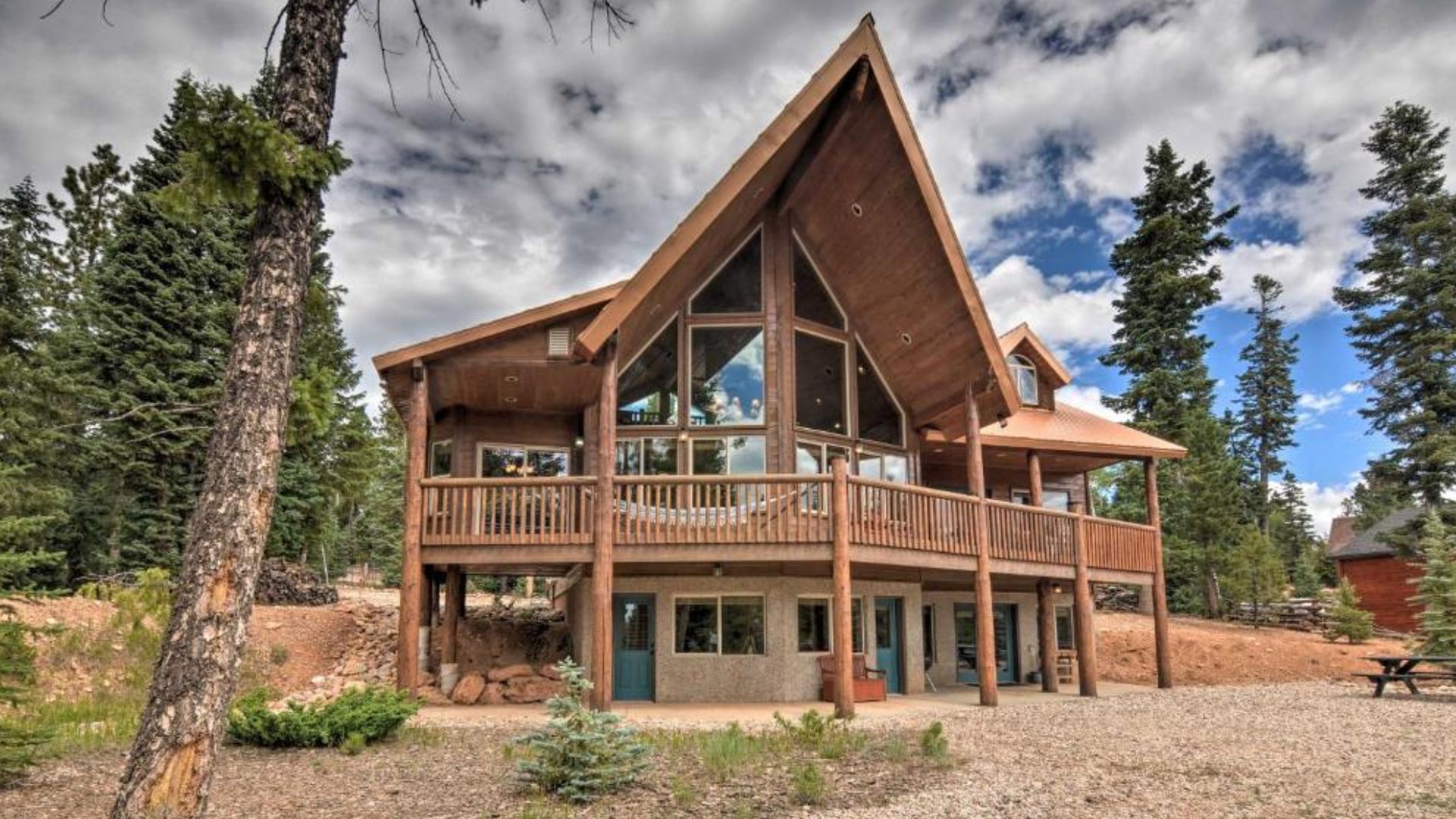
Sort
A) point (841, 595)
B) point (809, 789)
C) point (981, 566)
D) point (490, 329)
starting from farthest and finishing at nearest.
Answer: point (981, 566)
point (490, 329)
point (841, 595)
point (809, 789)

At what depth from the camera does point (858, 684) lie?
14.0 m

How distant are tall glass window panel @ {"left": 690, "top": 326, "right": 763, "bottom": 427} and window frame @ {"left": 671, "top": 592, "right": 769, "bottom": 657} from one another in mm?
2732

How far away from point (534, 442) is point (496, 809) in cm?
1033

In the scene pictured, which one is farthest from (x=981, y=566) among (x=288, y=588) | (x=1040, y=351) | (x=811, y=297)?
(x=288, y=588)

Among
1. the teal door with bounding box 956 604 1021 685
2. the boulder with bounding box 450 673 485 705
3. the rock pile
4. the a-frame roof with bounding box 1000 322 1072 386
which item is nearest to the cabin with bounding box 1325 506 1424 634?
the a-frame roof with bounding box 1000 322 1072 386

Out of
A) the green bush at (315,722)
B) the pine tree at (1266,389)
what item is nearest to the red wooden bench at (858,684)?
the green bush at (315,722)

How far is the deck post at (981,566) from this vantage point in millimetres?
13430

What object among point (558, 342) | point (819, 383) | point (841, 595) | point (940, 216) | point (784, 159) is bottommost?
point (841, 595)

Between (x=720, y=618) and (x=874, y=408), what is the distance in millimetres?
4771

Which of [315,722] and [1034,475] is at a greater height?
[1034,475]

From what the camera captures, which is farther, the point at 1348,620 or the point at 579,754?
the point at 1348,620

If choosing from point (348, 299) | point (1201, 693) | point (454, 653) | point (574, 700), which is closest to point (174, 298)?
point (348, 299)

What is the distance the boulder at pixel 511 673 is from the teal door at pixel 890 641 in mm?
5929

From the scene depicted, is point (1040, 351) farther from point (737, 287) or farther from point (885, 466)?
point (737, 287)
